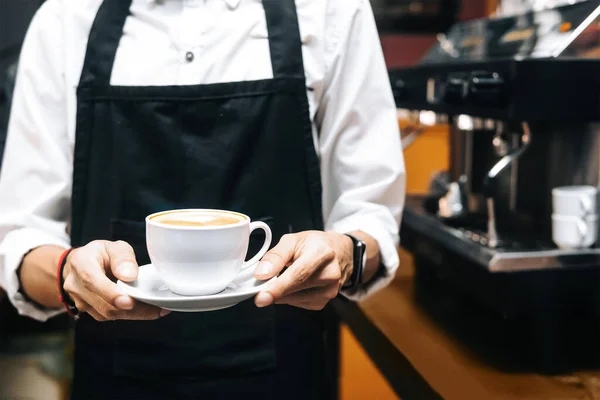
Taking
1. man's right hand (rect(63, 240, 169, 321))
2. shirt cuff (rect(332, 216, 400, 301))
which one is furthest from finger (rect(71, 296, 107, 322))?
shirt cuff (rect(332, 216, 400, 301))

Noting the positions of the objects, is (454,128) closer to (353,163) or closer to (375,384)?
(375,384)

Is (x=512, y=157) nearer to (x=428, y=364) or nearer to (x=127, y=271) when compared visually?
(x=428, y=364)

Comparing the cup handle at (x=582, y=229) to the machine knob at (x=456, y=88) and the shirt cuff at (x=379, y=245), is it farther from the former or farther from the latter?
the shirt cuff at (x=379, y=245)

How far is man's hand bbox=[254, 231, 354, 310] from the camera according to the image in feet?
2.08

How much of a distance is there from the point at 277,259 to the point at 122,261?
14 centimetres

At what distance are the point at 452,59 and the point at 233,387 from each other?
1034 mm

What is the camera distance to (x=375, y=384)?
4.70 ft

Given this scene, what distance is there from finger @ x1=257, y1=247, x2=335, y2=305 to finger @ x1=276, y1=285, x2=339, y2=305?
0.07 ft

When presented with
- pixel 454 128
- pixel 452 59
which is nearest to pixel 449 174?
pixel 454 128

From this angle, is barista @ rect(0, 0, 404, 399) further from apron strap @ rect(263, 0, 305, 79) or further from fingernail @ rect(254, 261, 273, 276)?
fingernail @ rect(254, 261, 273, 276)

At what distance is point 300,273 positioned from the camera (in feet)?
2.16

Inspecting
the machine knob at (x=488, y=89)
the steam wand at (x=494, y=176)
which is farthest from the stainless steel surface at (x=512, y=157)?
the machine knob at (x=488, y=89)

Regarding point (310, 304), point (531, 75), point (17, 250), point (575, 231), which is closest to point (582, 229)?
point (575, 231)

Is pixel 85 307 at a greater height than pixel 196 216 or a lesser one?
lesser
